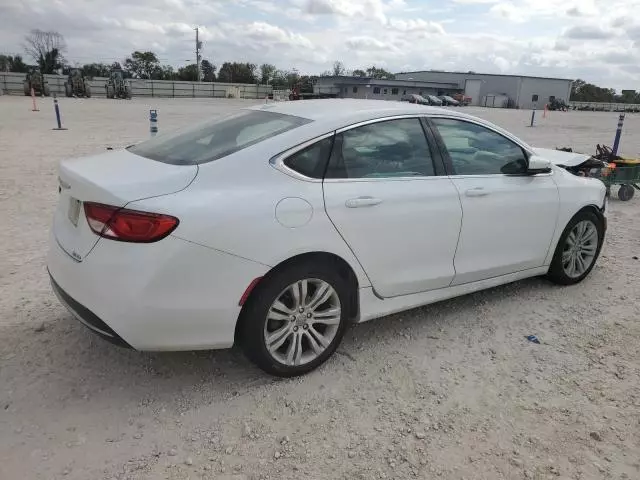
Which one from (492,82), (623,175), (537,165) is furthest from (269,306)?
(492,82)

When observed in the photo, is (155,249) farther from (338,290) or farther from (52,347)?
(52,347)

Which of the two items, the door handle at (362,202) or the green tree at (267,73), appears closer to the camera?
the door handle at (362,202)

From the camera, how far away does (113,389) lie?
2.94 metres

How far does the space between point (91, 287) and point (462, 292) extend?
8.20 feet

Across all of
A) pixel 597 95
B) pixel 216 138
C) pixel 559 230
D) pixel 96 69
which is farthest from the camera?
Answer: pixel 597 95

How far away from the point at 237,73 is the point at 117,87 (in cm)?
4339

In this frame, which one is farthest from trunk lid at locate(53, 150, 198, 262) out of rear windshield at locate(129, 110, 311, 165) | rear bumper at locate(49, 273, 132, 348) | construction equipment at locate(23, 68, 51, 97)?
construction equipment at locate(23, 68, 51, 97)

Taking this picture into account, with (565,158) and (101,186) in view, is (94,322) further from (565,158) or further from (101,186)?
(565,158)

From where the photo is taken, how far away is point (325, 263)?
9.86 feet

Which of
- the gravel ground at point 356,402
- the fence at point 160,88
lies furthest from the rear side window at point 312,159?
the fence at point 160,88

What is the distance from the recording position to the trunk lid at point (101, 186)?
2.58m

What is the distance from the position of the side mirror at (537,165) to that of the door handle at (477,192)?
1.80 feet

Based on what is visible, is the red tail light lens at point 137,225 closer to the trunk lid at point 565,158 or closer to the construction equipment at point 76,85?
the trunk lid at point 565,158

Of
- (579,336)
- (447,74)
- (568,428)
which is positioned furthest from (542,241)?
(447,74)
